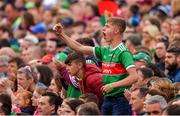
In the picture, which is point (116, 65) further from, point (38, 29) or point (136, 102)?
point (38, 29)

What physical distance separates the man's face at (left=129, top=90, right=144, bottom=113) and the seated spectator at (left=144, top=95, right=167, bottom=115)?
2.21 ft

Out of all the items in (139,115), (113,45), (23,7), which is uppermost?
(23,7)

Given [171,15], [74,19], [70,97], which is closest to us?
[70,97]

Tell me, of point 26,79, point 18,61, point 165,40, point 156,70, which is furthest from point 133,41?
point 26,79

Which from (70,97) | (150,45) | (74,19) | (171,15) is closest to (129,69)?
(70,97)

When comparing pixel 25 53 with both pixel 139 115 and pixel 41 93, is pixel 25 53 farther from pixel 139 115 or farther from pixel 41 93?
pixel 139 115

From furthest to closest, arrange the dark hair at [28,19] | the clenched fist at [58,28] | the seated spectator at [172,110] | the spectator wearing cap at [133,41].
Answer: the dark hair at [28,19] → the spectator wearing cap at [133,41] → the clenched fist at [58,28] → the seated spectator at [172,110]

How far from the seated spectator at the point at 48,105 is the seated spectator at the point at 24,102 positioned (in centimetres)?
84

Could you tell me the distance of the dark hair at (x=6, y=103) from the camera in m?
13.5

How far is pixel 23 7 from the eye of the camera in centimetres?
2434

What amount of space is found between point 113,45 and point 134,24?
7976mm

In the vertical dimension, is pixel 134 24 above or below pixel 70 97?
above

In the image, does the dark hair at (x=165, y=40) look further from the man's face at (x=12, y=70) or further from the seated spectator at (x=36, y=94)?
the seated spectator at (x=36, y=94)

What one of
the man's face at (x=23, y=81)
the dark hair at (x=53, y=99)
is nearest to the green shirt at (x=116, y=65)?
the dark hair at (x=53, y=99)
